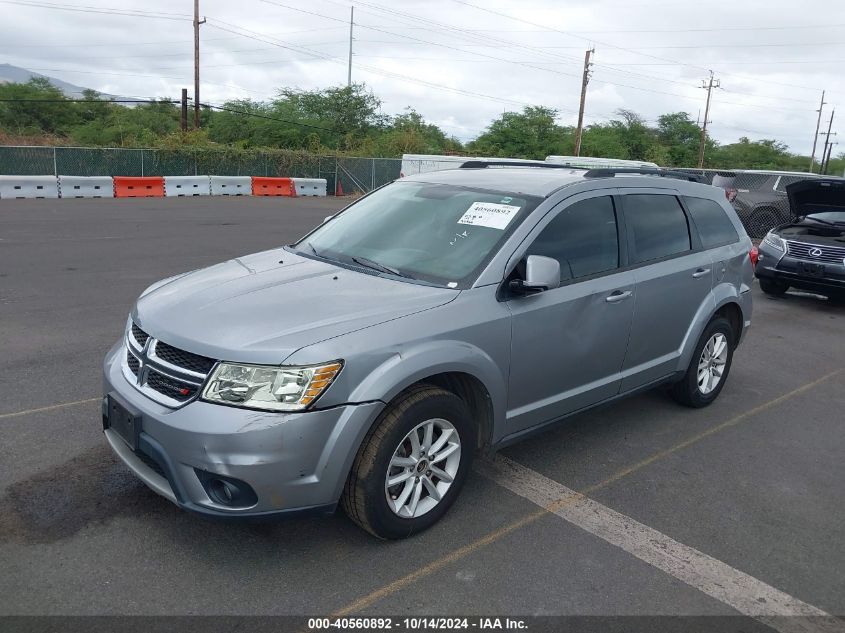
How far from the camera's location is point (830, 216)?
1055 cm

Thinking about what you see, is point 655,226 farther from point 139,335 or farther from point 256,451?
point 139,335

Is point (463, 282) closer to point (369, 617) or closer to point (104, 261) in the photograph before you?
point (369, 617)

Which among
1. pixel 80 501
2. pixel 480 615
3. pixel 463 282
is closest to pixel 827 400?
pixel 463 282

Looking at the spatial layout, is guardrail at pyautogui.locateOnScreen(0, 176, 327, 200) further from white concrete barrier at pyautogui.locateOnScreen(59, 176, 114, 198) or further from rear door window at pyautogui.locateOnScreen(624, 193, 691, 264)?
rear door window at pyautogui.locateOnScreen(624, 193, 691, 264)

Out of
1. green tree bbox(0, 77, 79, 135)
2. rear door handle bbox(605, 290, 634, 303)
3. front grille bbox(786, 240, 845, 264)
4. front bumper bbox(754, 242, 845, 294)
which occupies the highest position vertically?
green tree bbox(0, 77, 79, 135)

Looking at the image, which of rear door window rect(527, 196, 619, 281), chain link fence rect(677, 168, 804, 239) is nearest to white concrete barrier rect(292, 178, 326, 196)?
chain link fence rect(677, 168, 804, 239)

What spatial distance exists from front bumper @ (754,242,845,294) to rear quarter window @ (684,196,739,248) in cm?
487

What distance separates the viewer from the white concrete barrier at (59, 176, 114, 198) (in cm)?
2298

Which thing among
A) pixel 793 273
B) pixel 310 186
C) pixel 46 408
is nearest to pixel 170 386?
pixel 46 408

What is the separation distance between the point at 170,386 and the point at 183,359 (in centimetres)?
14

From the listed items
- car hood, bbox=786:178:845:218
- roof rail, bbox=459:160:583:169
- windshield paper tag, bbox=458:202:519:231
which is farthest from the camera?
car hood, bbox=786:178:845:218

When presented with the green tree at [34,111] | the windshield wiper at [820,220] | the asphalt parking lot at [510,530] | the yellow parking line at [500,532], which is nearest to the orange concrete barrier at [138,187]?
the asphalt parking lot at [510,530]

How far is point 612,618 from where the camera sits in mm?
3000

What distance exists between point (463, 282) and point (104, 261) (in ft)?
29.1
